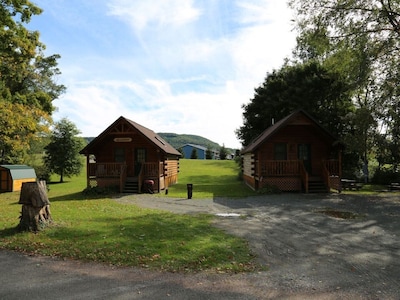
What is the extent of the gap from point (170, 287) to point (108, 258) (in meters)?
2.25

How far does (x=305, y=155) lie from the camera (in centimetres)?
2373

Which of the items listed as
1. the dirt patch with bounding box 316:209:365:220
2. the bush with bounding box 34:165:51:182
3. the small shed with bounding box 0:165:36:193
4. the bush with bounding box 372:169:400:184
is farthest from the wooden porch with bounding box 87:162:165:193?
the bush with bounding box 372:169:400:184

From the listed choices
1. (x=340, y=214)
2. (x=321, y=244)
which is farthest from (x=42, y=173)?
Answer: (x=321, y=244)

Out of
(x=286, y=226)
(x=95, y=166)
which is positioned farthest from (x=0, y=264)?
(x=95, y=166)

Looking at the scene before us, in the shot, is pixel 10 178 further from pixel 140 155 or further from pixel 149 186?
pixel 149 186

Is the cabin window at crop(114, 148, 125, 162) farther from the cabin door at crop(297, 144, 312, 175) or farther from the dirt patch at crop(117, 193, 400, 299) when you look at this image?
the cabin door at crop(297, 144, 312, 175)

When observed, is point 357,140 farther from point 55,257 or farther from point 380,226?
point 55,257

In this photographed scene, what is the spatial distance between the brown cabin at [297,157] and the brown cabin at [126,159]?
743 cm

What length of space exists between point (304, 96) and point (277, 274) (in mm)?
28626

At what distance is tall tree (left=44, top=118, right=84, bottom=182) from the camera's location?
3897cm

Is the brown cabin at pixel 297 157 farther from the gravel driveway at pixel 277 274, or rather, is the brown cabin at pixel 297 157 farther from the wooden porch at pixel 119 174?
the gravel driveway at pixel 277 274

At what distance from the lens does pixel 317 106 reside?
32.5m

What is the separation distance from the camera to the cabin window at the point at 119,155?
2528cm

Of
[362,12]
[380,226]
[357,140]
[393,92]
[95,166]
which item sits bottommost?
[380,226]
